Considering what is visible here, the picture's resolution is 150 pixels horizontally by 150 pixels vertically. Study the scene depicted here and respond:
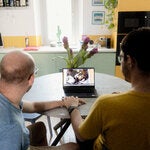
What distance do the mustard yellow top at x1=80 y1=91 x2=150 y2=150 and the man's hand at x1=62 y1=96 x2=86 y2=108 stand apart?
1.57 ft

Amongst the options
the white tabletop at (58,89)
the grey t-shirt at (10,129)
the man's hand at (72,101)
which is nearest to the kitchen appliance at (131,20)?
the white tabletop at (58,89)

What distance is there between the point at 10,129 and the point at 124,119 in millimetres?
519

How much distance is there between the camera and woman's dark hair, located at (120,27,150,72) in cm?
101

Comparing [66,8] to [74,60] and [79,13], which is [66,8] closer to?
[79,13]

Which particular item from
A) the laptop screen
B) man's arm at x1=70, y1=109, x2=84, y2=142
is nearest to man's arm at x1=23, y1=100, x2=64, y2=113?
man's arm at x1=70, y1=109, x2=84, y2=142

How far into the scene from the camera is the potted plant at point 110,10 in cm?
343

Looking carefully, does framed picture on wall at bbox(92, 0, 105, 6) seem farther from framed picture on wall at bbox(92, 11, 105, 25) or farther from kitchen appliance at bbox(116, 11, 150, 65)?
kitchen appliance at bbox(116, 11, 150, 65)

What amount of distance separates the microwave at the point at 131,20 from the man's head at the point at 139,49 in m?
2.28

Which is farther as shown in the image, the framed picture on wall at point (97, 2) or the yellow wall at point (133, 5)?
the framed picture on wall at point (97, 2)

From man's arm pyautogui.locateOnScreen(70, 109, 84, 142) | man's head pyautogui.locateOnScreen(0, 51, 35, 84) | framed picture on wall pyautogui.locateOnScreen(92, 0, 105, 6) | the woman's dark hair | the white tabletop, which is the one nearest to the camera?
the woman's dark hair

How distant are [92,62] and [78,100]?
6.28 ft

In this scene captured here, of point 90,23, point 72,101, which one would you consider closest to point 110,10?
point 90,23

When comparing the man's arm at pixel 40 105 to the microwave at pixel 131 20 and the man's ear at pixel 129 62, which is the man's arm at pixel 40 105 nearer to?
the man's ear at pixel 129 62

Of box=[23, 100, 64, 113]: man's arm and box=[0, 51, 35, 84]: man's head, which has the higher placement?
box=[0, 51, 35, 84]: man's head
